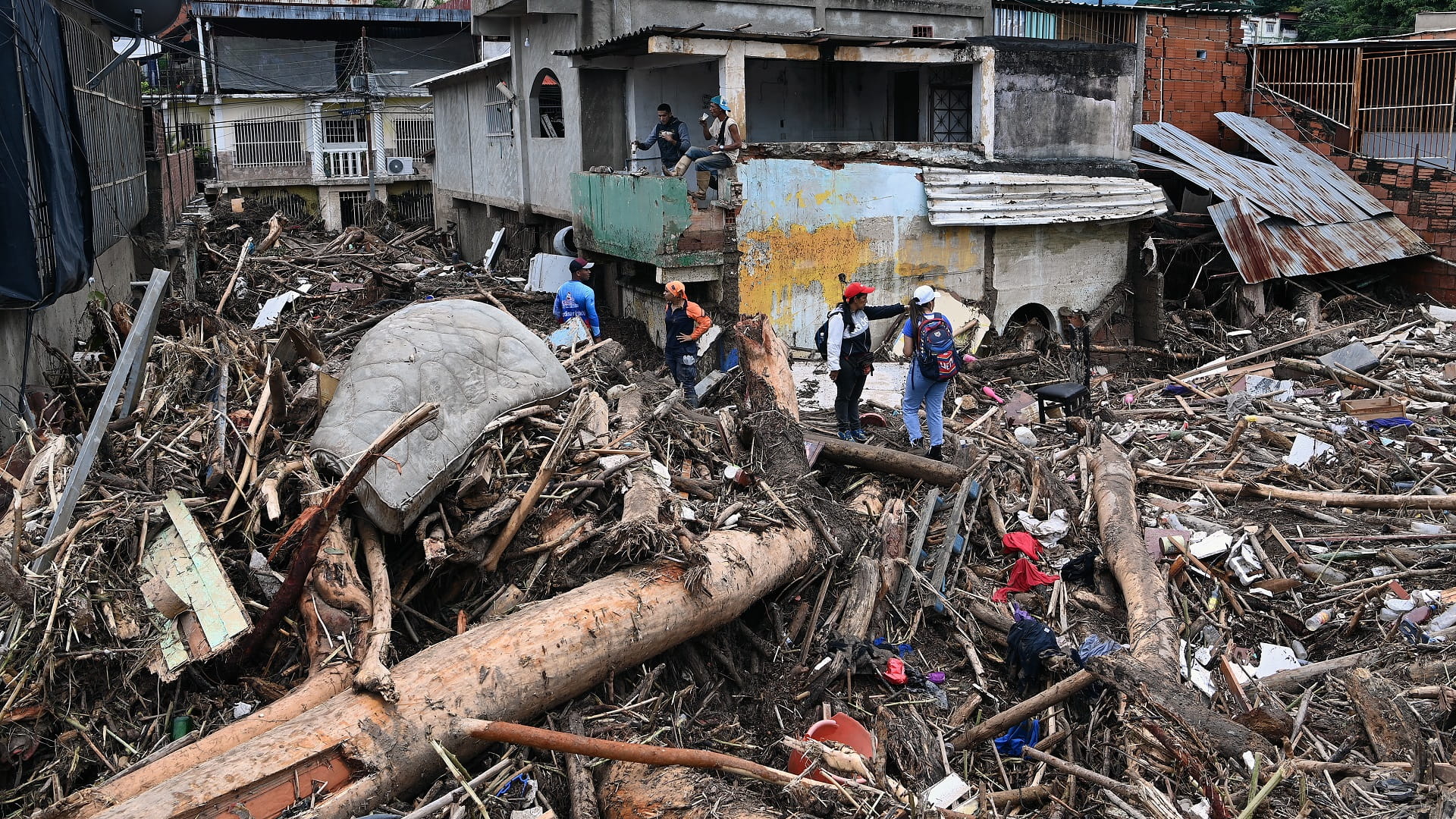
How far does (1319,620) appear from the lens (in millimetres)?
7496

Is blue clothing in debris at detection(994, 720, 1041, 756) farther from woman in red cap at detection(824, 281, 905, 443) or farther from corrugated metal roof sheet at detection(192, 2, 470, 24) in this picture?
corrugated metal roof sheet at detection(192, 2, 470, 24)

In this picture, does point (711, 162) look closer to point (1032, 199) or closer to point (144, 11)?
point (1032, 199)

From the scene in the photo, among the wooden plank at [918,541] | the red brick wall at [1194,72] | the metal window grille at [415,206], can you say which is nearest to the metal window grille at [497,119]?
the metal window grille at [415,206]

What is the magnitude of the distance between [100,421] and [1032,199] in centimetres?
1285

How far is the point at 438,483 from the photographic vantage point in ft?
20.8

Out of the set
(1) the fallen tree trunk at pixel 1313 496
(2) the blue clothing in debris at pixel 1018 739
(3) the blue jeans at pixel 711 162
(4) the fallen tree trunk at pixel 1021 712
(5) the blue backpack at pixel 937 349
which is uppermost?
(3) the blue jeans at pixel 711 162

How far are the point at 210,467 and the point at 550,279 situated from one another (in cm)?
1157

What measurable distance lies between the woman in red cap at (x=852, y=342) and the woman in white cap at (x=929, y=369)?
0.25 meters

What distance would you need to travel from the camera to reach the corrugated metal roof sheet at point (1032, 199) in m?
15.3

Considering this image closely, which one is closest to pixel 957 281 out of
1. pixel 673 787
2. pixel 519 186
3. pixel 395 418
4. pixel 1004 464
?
pixel 1004 464

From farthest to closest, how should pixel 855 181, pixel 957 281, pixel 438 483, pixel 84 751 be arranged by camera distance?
pixel 957 281, pixel 855 181, pixel 438 483, pixel 84 751

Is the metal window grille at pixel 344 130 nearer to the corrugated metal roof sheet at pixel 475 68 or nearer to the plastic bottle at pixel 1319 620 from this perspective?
the corrugated metal roof sheet at pixel 475 68

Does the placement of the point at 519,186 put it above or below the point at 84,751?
above

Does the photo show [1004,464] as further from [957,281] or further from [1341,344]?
[1341,344]
